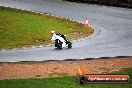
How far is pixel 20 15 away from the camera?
38.0 m

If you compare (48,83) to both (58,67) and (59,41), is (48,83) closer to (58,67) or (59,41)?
(58,67)

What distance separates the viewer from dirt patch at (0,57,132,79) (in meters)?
21.2

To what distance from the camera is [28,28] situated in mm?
33719

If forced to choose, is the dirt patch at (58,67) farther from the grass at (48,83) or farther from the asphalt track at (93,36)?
the asphalt track at (93,36)

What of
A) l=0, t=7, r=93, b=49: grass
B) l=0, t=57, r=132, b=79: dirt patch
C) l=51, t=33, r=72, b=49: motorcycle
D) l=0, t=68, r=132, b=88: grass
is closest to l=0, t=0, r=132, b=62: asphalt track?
l=51, t=33, r=72, b=49: motorcycle

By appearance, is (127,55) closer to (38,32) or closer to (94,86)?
(94,86)

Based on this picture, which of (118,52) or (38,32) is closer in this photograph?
(118,52)

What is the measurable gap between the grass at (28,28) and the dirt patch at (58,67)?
5767 mm

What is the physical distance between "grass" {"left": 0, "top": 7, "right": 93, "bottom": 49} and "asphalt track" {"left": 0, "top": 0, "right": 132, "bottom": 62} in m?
1.88

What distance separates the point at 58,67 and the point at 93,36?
31.4 ft

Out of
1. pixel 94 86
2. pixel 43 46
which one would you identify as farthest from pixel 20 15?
pixel 94 86

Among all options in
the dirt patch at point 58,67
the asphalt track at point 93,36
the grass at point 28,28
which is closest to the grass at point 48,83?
the dirt patch at point 58,67

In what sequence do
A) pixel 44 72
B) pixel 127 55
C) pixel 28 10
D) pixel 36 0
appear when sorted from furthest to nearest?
pixel 36 0, pixel 28 10, pixel 127 55, pixel 44 72

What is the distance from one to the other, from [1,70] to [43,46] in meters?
6.71
